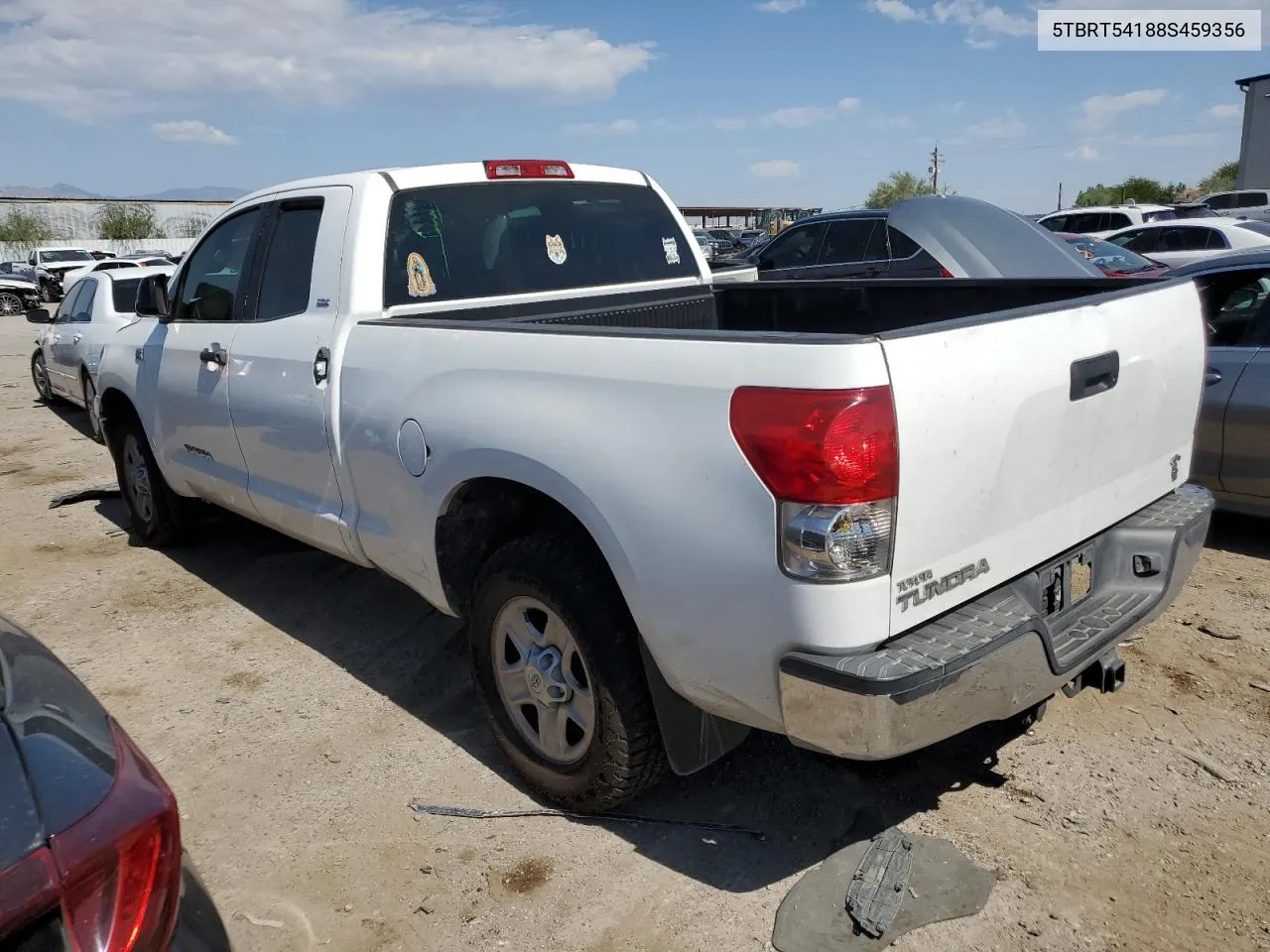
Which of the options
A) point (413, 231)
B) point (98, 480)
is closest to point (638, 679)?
point (413, 231)

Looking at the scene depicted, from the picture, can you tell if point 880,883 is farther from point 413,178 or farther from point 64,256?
point 64,256

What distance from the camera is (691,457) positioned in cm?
239

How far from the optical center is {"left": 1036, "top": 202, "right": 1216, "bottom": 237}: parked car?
2016 centimetres

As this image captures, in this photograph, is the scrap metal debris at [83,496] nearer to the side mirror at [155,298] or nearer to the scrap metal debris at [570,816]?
the side mirror at [155,298]

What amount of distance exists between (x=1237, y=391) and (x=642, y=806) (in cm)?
376

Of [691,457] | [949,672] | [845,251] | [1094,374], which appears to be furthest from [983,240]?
[845,251]

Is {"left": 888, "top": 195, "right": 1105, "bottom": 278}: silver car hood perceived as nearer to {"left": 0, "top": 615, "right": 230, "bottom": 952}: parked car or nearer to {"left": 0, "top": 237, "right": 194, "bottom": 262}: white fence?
{"left": 0, "top": 615, "right": 230, "bottom": 952}: parked car

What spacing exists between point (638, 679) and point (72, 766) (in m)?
1.51

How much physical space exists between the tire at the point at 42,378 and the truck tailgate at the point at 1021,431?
11.6 metres

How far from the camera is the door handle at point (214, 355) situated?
14.5 feet

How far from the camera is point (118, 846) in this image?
1.55m

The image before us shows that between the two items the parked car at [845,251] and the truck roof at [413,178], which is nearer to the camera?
the truck roof at [413,178]

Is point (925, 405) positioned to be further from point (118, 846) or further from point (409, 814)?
point (409, 814)

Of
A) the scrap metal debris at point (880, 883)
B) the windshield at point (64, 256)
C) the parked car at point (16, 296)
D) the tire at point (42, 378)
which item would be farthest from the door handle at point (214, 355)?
the windshield at point (64, 256)
